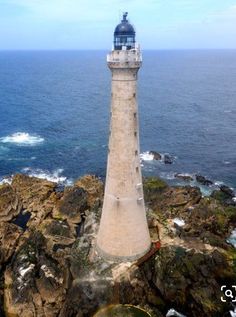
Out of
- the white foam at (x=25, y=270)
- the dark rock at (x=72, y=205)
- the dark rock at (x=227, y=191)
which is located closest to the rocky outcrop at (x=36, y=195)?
the dark rock at (x=72, y=205)

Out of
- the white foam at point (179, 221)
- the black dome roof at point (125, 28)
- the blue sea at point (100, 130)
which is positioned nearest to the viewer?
the black dome roof at point (125, 28)

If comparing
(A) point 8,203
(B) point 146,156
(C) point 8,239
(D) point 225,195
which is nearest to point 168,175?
(B) point 146,156

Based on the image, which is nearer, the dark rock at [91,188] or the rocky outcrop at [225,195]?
the dark rock at [91,188]

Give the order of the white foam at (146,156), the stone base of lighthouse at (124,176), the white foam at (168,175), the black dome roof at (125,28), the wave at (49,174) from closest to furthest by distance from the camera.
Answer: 1. the black dome roof at (125,28)
2. the stone base of lighthouse at (124,176)
3. the wave at (49,174)
4. the white foam at (168,175)
5. the white foam at (146,156)

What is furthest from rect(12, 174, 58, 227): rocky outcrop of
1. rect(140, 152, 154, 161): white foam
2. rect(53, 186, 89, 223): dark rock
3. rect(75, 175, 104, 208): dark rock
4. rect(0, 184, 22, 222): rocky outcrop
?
rect(140, 152, 154, 161): white foam

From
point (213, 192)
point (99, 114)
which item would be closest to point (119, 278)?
point (213, 192)

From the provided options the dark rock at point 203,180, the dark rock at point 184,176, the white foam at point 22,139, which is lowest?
the white foam at point 22,139

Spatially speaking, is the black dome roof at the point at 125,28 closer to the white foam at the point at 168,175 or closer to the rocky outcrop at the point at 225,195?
the rocky outcrop at the point at 225,195

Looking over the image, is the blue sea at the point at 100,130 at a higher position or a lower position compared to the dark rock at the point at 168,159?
lower
